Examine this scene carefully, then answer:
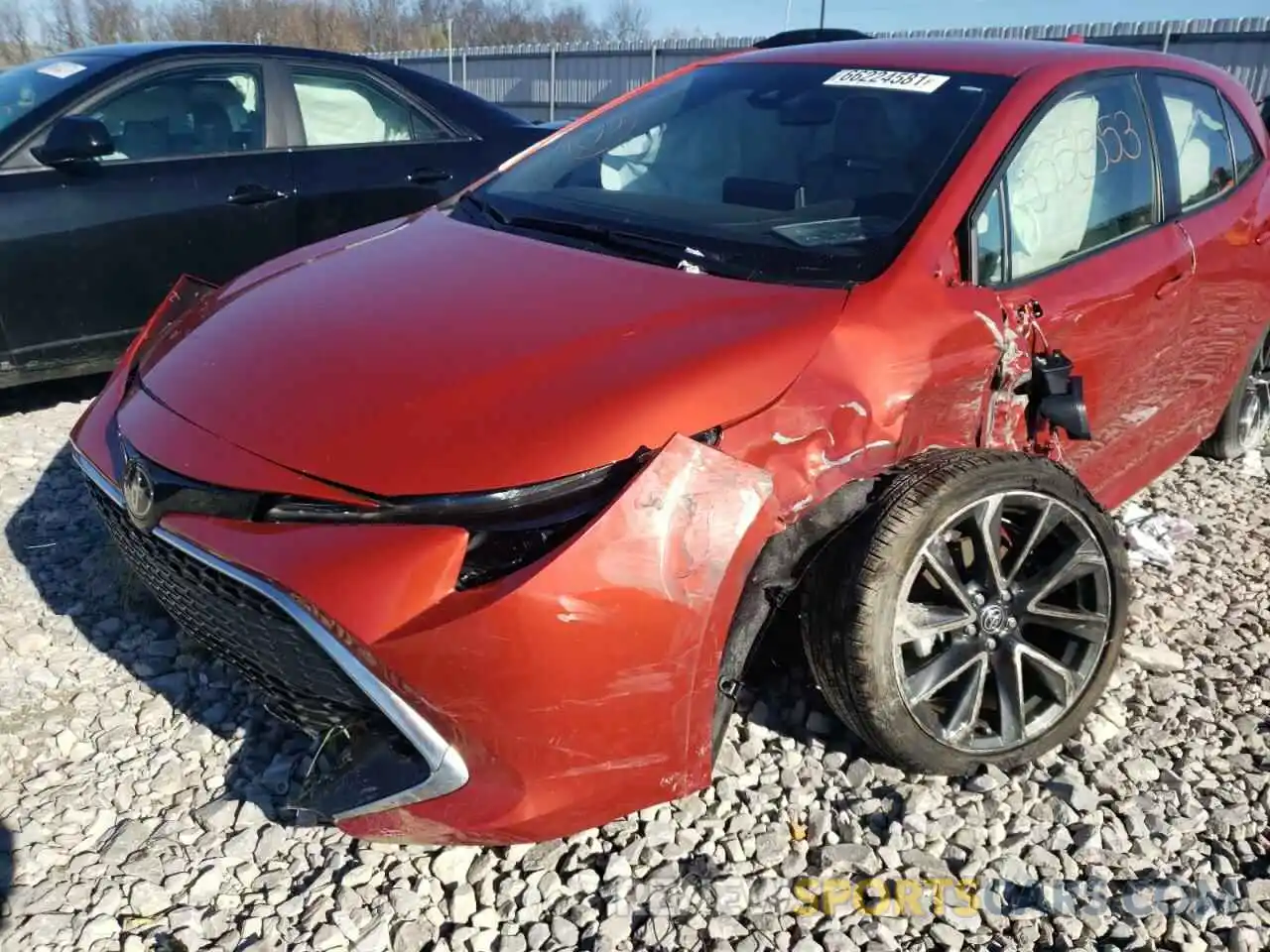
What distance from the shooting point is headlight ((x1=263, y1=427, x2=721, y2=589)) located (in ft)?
6.34

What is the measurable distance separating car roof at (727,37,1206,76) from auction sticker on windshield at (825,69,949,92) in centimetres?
5

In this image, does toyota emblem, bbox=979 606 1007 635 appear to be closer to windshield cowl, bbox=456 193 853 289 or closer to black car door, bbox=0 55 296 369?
windshield cowl, bbox=456 193 853 289

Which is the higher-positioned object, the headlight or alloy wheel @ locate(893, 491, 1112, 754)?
the headlight

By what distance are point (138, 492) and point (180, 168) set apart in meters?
3.08

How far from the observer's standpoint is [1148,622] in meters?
3.30

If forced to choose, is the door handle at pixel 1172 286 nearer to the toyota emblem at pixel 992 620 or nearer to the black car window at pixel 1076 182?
the black car window at pixel 1076 182

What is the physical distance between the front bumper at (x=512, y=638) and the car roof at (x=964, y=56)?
1701mm

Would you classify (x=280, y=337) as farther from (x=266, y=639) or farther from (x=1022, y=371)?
(x=1022, y=371)

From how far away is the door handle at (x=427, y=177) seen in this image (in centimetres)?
544

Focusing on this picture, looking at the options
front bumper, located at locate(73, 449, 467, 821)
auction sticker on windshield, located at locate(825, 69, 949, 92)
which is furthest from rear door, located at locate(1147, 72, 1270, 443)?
front bumper, located at locate(73, 449, 467, 821)

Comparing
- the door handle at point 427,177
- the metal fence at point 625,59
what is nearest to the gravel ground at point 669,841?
the door handle at point 427,177

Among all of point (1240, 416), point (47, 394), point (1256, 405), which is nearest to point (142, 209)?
point (47, 394)

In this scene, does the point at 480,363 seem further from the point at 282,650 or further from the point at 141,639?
the point at 141,639

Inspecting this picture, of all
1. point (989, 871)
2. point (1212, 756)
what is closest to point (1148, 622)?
point (1212, 756)
